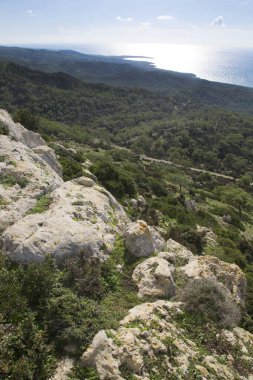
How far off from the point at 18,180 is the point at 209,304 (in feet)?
34.9

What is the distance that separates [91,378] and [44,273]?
3609 mm

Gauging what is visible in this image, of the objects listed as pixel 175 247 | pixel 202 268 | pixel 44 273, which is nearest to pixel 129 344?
pixel 44 273

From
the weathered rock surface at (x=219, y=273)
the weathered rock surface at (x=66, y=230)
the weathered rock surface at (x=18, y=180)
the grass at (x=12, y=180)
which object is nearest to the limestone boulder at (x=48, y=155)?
the weathered rock surface at (x=18, y=180)

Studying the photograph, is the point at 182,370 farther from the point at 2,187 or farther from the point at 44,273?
the point at 2,187

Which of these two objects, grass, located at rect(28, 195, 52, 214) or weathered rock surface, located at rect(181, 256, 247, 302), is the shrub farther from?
weathered rock surface, located at rect(181, 256, 247, 302)

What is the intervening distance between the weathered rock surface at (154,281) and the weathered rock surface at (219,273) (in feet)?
4.62

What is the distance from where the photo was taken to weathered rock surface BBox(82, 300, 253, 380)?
9688mm

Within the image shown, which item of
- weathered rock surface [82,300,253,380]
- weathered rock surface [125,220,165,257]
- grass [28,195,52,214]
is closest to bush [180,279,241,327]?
weathered rock surface [82,300,253,380]

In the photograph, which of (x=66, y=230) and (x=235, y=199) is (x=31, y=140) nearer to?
(x=66, y=230)

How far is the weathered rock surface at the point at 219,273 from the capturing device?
50.7 feet

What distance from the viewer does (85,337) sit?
10.1 m

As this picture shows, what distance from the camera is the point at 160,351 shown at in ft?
35.2

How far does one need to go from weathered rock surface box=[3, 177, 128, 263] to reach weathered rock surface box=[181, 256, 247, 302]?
12.6ft

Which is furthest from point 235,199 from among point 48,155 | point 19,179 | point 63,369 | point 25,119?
point 63,369
